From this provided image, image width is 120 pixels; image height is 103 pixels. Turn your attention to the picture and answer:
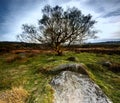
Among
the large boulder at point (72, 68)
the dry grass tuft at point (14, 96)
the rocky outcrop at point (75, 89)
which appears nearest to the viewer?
the dry grass tuft at point (14, 96)

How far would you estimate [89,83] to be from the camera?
13.2 meters

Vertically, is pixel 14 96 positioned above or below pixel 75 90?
above

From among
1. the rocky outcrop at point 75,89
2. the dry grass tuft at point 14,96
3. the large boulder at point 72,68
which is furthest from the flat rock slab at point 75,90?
the dry grass tuft at point 14,96

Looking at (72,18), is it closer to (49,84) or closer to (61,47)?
(61,47)

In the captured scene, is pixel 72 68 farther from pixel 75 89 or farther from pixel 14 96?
pixel 14 96

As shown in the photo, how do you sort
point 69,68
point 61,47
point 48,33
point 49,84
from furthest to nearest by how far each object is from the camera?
point 61,47 → point 48,33 → point 69,68 → point 49,84

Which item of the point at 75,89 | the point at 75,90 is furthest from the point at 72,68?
the point at 75,90

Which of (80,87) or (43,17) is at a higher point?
(43,17)

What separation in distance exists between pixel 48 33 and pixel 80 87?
1560cm

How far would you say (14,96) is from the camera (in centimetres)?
989

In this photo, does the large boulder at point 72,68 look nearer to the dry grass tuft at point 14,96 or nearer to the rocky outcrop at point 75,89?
the rocky outcrop at point 75,89

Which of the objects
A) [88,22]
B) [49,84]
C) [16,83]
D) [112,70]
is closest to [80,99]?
[49,84]

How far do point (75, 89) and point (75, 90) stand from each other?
0.45 ft

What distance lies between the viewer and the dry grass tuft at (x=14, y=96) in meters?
9.59
